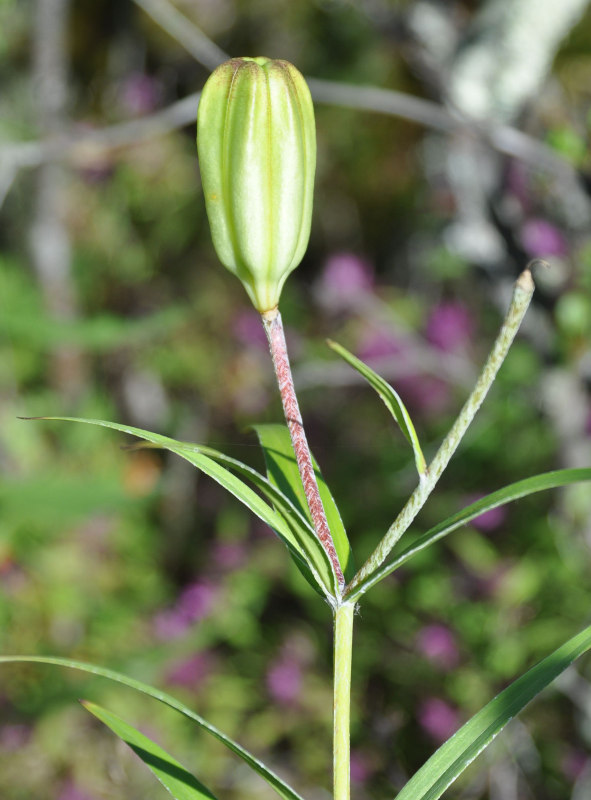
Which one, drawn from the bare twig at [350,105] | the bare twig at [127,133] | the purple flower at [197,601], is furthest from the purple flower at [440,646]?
the bare twig at [127,133]

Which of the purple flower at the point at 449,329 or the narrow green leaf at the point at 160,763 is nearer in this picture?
the narrow green leaf at the point at 160,763

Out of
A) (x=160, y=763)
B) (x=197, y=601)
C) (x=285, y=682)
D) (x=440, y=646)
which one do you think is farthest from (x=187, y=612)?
(x=160, y=763)

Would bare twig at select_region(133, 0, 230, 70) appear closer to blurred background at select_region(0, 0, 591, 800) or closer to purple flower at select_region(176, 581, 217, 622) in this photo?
blurred background at select_region(0, 0, 591, 800)

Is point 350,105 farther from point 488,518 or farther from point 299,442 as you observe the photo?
point 299,442

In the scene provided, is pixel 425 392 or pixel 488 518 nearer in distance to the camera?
pixel 488 518

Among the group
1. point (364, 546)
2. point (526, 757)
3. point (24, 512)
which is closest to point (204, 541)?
point (364, 546)

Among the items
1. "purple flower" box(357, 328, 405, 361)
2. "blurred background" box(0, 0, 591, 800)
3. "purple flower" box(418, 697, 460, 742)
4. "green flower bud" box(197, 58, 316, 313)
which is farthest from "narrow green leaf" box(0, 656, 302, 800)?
"purple flower" box(357, 328, 405, 361)

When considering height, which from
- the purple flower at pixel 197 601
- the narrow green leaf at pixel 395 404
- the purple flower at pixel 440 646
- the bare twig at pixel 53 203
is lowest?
the purple flower at pixel 440 646

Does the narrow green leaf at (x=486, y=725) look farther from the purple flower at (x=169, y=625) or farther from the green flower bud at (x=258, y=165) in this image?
the purple flower at (x=169, y=625)
